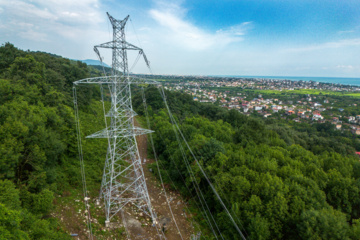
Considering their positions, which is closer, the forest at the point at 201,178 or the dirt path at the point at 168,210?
the forest at the point at 201,178

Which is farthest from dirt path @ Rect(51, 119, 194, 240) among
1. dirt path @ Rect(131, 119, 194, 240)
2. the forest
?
the forest

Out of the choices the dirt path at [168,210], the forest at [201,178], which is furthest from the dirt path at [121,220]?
the forest at [201,178]

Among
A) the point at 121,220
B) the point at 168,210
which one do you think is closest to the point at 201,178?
the point at 168,210

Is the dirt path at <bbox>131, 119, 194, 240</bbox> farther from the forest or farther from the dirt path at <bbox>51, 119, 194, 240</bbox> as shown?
the forest

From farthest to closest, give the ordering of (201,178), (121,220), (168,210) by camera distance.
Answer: (201,178) → (168,210) → (121,220)

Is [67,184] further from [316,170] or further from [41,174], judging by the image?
[316,170]

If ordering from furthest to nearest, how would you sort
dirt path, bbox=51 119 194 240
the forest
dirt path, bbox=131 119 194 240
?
1. dirt path, bbox=131 119 194 240
2. dirt path, bbox=51 119 194 240
3. the forest

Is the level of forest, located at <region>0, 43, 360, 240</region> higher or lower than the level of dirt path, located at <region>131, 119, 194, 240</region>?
higher

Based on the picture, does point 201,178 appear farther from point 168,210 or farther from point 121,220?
point 121,220

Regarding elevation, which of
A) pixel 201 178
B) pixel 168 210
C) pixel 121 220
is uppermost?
pixel 201 178

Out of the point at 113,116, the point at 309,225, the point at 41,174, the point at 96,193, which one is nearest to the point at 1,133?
the point at 41,174

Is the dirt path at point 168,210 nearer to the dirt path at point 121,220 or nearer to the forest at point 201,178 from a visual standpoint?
the dirt path at point 121,220
